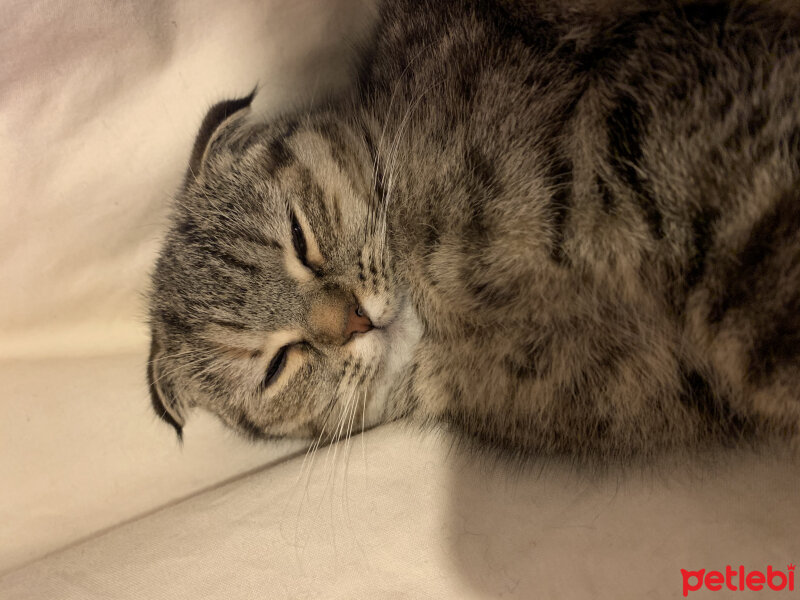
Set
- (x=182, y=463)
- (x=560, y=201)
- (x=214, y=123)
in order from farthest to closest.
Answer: (x=182, y=463) → (x=214, y=123) → (x=560, y=201)

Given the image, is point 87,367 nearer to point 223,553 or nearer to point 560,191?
point 223,553

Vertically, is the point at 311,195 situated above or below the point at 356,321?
Answer: above

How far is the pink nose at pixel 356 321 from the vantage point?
1.04 metres

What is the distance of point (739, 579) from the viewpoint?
3.19 feet

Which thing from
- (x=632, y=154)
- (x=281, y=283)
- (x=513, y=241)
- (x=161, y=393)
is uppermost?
(x=632, y=154)

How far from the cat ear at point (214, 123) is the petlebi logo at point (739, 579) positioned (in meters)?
1.19

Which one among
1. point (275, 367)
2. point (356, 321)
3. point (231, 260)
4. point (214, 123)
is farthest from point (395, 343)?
point (214, 123)

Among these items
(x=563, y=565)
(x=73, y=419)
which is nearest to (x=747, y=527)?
(x=563, y=565)

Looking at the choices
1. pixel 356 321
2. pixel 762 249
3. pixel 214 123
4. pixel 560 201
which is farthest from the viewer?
pixel 214 123

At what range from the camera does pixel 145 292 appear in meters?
1.34

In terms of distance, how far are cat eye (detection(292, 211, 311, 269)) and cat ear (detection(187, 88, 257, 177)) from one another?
10.7 inches

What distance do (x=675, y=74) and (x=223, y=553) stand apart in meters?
1.12

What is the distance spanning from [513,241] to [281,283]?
428mm

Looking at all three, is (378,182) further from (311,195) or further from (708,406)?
(708,406)
